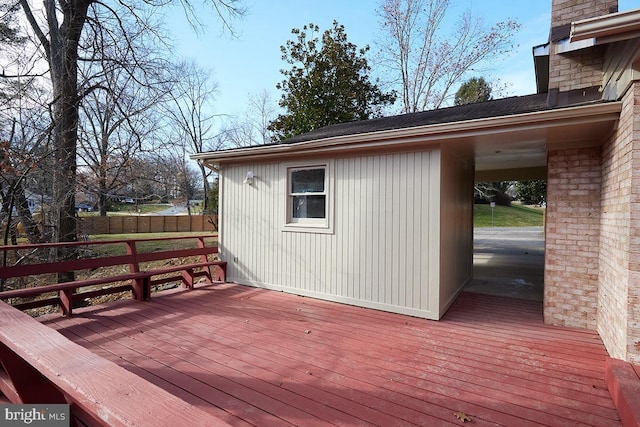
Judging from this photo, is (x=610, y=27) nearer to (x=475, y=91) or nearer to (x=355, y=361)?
(x=355, y=361)

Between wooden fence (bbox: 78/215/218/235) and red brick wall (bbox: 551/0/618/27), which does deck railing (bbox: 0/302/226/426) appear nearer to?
red brick wall (bbox: 551/0/618/27)

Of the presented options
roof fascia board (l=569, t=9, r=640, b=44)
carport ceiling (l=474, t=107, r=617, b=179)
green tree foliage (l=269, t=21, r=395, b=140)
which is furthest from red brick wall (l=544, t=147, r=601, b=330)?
green tree foliage (l=269, t=21, r=395, b=140)

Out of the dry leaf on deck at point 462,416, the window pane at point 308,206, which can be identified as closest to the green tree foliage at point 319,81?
the window pane at point 308,206

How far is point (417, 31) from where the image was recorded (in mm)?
15914

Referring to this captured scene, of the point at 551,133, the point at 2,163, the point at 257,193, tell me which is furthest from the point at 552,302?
the point at 2,163

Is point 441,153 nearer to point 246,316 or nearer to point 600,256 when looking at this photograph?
point 600,256

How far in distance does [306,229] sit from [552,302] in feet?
11.4

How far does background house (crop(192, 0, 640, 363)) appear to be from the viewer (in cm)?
283

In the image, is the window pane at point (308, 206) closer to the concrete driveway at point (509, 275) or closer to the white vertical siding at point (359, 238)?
the white vertical siding at point (359, 238)

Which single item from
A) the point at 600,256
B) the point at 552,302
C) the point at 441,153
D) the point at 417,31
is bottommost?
the point at 552,302

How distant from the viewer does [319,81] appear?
14445 millimetres

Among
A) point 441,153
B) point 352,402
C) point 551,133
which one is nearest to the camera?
point 352,402

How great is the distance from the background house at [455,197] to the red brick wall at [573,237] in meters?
0.01

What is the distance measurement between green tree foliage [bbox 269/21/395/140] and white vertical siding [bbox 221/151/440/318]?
374 inches
